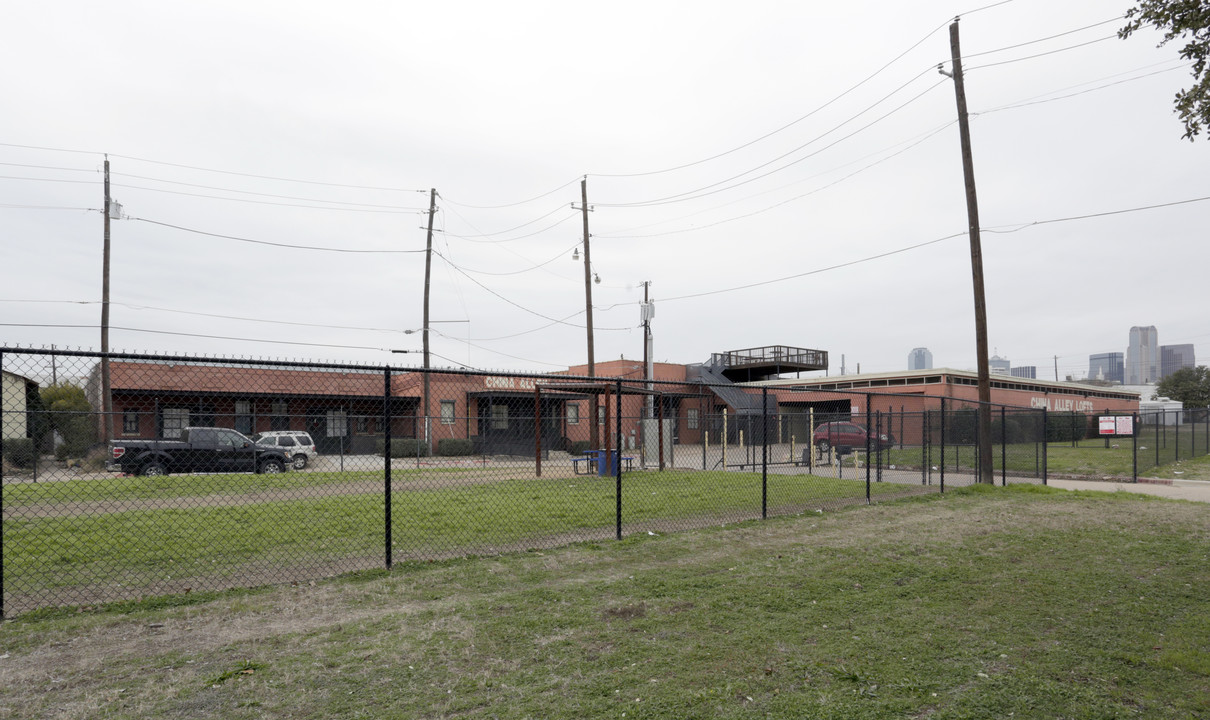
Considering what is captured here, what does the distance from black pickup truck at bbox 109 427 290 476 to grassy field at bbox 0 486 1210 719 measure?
3.01 m

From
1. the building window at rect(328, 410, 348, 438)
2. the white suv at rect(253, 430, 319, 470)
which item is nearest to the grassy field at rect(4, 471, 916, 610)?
the building window at rect(328, 410, 348, 438)

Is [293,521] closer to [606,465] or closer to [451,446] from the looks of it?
[606,465]

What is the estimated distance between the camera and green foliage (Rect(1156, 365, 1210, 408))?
66.7 m

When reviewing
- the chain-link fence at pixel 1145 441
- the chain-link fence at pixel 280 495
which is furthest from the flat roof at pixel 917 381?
the chain-link fence at pixel 280 495

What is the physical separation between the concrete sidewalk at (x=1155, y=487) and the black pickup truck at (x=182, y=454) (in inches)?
729

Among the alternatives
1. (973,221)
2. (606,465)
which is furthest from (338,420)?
(973,221)

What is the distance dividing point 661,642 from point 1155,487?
1850 centimetres

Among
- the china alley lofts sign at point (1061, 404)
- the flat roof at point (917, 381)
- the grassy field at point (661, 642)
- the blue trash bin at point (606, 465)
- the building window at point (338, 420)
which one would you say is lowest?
the blue trash bin at point (606, 465)

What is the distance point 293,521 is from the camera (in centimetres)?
1130

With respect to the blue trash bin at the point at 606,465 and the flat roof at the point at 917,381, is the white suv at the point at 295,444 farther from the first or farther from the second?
the flat roof at the point at 917,381

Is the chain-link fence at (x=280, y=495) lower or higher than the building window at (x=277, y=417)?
lower

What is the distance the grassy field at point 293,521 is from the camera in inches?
296

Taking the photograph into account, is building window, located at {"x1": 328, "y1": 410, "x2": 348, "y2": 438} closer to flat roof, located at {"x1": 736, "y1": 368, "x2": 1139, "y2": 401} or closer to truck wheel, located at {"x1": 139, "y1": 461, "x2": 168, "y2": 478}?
→ truck wheel, located at {"x1": 139, "y1": 461, "x2": 168, "y2": 478}

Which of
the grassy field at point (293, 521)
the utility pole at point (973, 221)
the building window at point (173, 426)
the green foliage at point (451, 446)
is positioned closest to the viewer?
the building window at point (173, 426)
